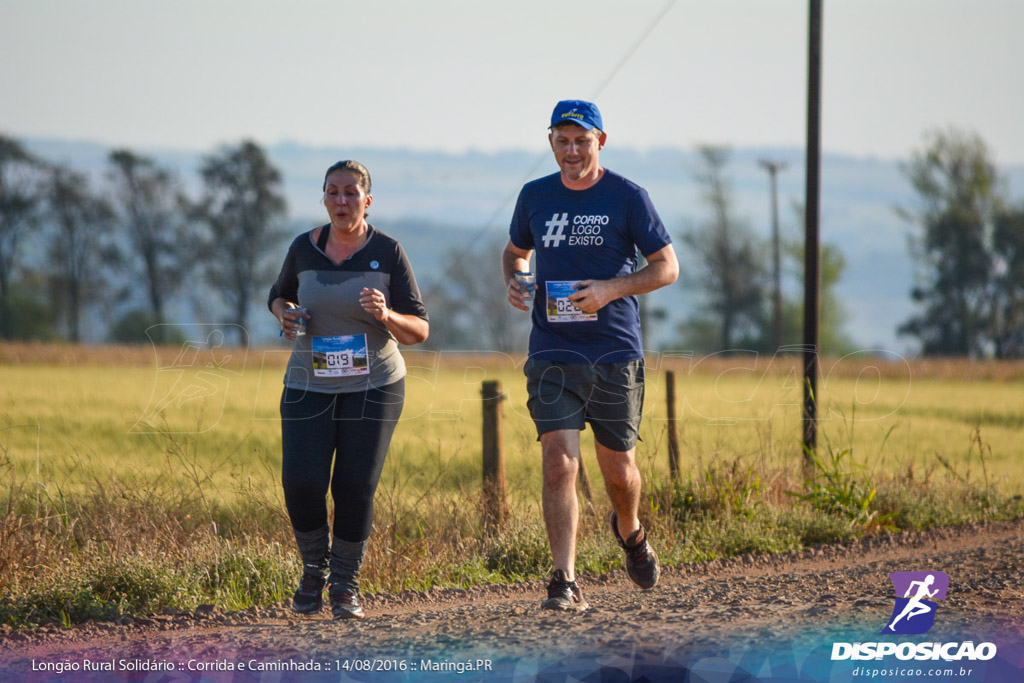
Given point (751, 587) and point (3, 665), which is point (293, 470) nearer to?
point (3, 665)

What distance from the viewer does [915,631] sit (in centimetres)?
510

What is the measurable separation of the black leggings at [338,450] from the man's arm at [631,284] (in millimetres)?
1060

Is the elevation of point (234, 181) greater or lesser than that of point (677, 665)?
greater

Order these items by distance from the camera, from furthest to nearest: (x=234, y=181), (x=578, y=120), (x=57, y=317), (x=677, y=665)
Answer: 1. (x=234, y=181)
2. (x=57, y=317)
3. (x=578, y=120)
4. (x=677, y=665)

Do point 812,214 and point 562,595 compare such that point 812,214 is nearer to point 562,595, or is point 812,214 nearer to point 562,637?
point 562,595

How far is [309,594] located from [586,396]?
1773 mm

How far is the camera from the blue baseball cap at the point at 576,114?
5.33 meters

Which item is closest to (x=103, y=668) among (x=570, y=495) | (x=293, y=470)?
(x=293, y=470)

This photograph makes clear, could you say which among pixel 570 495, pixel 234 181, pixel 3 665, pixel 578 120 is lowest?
pixel 3 665

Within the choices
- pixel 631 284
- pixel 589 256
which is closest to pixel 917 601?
pixel 631 284

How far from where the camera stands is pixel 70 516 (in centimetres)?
689

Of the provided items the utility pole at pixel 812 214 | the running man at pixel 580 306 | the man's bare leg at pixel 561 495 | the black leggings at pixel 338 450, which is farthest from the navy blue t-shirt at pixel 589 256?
the utility pole at pixel 812 214

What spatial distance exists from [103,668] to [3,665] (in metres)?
0.53

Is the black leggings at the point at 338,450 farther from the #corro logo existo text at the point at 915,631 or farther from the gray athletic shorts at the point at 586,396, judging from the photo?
the #corro logo existo text at the point at 915,631
